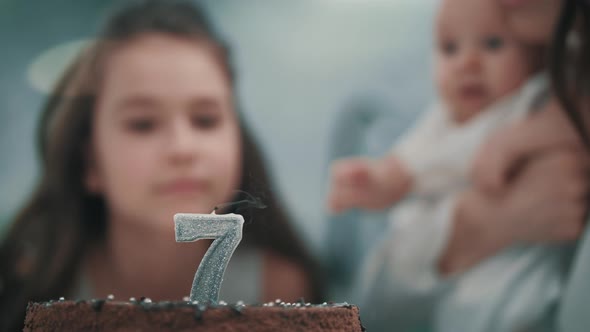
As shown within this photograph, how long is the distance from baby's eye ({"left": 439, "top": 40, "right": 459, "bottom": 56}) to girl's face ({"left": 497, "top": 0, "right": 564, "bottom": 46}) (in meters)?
0.28

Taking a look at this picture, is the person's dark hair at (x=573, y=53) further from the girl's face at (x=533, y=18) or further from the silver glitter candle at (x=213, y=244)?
the silver glitter candle at (x=213, y=244)

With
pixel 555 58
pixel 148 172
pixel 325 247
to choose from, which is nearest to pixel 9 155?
pixel 148 172

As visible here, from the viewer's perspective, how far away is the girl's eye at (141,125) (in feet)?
9.78

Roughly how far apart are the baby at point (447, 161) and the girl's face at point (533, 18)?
0.05m

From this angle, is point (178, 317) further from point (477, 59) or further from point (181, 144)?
point (477, 59)

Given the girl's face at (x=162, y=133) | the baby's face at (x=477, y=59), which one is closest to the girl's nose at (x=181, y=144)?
the girl's face at (x=162, y=133)

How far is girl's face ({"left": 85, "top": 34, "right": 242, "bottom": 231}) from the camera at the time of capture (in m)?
2.94

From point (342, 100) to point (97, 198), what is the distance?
50.1 inches

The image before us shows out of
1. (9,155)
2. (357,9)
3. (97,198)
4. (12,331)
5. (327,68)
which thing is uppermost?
(357,9)

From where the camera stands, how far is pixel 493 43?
3.26 meters

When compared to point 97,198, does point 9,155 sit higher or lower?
higher

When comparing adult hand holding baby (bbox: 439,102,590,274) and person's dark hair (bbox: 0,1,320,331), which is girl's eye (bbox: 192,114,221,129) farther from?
adult hand holding baby (bbox: 439,102,590,274)

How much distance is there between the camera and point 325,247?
10.5ft

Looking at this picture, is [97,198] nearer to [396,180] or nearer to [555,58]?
[396,180]
